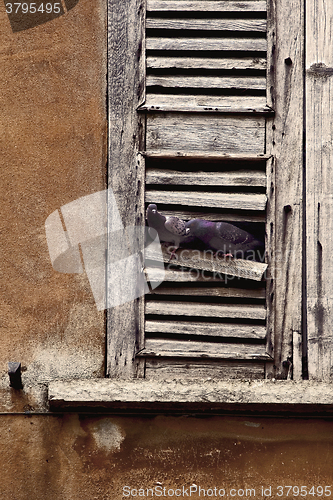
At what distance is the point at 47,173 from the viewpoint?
9.32 feet

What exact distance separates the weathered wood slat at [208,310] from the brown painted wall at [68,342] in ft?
1.32

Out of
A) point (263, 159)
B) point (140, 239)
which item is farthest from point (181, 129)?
point (140, 239)

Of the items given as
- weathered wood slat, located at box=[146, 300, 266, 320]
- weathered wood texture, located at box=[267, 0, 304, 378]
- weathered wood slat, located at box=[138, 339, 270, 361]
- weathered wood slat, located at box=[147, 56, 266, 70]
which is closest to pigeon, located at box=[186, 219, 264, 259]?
weathered wood texture, located at box=[267, 0, 304, 378]

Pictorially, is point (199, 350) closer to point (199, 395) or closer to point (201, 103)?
point (199, 395)

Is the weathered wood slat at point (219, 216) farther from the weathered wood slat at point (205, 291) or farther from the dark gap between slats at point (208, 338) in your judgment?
the dark gap between slats at point (208, 338)

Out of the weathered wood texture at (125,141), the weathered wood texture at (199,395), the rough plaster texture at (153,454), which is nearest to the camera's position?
the weathered wood texture at (199,395)

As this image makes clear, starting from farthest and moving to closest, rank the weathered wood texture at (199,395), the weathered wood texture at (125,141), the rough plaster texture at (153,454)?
the weathered wood texture at (125,141)
the rough plaster texture at (153,454)
the weathered wood texture at (199,395)

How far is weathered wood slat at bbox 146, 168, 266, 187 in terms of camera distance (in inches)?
109

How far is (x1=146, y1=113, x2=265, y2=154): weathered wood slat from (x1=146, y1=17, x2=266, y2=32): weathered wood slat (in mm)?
588

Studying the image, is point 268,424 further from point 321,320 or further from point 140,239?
point 140,239

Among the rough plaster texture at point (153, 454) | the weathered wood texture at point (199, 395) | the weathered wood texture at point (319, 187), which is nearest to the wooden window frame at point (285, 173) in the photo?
the weathered wood texture at point (319, 187)

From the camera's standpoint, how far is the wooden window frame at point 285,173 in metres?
2.74

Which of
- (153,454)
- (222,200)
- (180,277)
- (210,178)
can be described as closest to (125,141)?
(210,178)

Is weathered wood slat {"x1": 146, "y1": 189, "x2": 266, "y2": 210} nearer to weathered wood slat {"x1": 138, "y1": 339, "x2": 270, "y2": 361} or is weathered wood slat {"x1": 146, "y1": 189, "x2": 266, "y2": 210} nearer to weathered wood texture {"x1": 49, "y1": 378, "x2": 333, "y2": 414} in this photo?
weathered wood slat {"x1": 138, "y1": 339, "x2": 270, "y2": 361}
